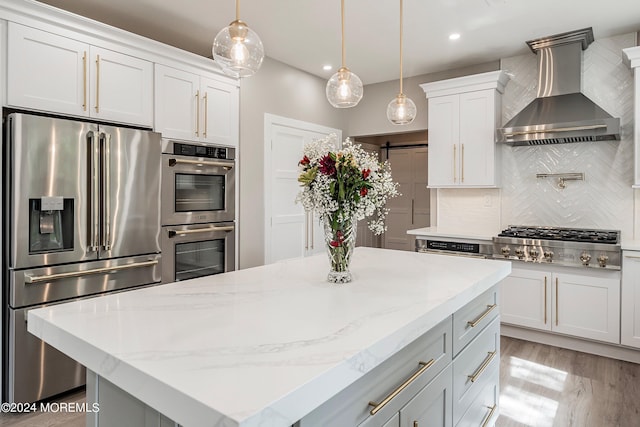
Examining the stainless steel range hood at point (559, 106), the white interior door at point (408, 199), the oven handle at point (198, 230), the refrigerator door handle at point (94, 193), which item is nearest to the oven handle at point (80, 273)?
the refrigerator door handle at point (94, 193)

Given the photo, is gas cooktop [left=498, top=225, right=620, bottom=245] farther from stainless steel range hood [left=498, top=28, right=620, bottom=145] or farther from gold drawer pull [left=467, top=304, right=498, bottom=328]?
gold drawer pull [left=467, top=304, right=498, bottom=328]

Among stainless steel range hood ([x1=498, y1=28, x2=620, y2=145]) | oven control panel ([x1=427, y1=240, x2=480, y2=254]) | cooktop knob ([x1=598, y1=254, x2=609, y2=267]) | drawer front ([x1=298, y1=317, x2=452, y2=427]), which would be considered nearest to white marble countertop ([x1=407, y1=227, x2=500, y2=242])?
oven control panel ([x1=427, y1=240, x2=480, y2=254])

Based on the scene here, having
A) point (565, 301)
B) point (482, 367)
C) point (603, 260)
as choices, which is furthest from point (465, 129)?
point (482, 367)

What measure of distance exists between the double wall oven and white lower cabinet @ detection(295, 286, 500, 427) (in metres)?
2.31

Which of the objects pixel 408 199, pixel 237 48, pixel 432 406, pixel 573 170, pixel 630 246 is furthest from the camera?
pixel 408 199

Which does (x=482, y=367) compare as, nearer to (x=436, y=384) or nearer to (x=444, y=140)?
(x=436, y=384)

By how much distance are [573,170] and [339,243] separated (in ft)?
10.3

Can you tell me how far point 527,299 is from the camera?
345 centimetres

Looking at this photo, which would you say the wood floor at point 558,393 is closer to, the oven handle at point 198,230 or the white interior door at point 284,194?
the oven handle at point 198,230

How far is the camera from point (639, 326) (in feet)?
9.78

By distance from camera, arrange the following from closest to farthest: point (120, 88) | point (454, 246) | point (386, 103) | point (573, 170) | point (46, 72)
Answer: point (46, 72) < point (120, 88) < point (573, 170) < point (454, 246) < point (386, 103)

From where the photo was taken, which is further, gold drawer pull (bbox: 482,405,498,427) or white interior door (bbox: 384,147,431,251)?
white interior door (bbox: 384,147,431,251)

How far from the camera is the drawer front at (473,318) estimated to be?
1.60 m

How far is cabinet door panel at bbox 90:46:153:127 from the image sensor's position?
2.69m
